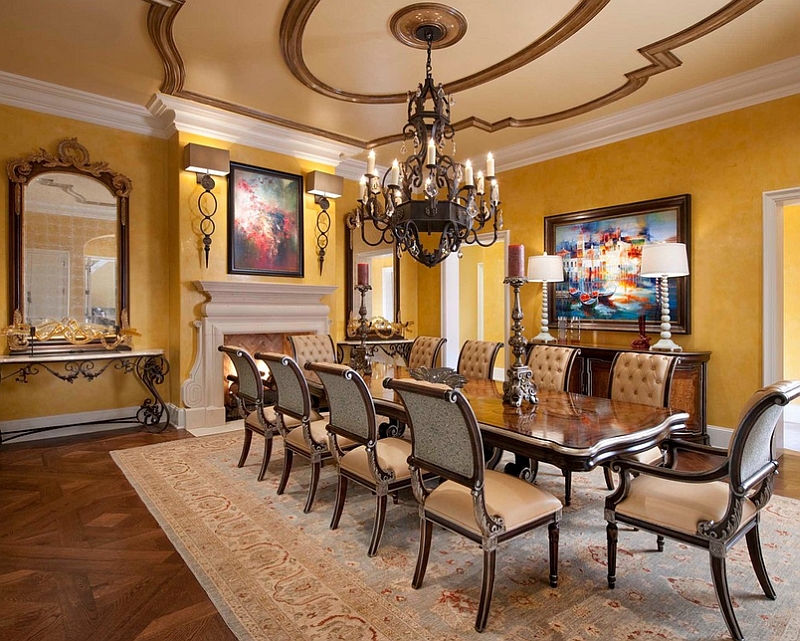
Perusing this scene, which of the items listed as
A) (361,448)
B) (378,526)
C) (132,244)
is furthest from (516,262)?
(132,244)

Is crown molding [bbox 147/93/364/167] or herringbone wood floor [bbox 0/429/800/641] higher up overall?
crown molding [bbox 147/93/364/167]

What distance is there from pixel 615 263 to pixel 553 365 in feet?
6.30

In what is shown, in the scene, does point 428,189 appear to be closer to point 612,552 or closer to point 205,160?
point 612,552

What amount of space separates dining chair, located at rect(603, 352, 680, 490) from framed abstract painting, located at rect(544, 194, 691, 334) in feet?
5.54

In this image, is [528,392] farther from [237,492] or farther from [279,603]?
[237,492]

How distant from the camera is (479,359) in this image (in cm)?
418

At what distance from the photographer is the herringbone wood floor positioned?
1.89 metres

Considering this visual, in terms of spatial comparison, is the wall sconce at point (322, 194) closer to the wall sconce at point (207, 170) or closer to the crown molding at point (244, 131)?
the crown molding at point (244, 131)

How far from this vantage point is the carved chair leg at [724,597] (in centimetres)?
177

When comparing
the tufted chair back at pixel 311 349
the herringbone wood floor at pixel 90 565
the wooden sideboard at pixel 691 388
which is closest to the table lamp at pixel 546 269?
the wooden sideboard at pixel 691 388

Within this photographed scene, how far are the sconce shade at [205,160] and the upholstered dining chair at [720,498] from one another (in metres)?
4.47

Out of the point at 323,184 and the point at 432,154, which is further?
the point at 323,184

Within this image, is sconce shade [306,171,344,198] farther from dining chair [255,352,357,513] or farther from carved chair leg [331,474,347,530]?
carved chair leg [331,474,347,530]

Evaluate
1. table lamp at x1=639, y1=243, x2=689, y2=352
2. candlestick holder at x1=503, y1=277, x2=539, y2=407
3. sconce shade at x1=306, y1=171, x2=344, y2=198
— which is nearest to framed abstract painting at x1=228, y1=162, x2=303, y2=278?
sconce shade at x1=306, y1=171, x2=344, y2=198
